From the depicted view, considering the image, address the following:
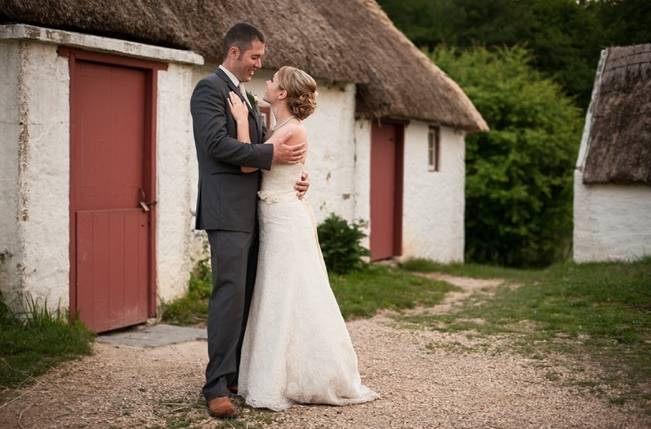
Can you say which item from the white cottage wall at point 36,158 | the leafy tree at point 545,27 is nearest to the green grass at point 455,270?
the leafy tree at point 545,27

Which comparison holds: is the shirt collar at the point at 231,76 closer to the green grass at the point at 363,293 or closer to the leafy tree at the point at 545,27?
the green grass at the point at 363,293

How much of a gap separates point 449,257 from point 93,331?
972cm

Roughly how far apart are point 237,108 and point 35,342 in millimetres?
2497

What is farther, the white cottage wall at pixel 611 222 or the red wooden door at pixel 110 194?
the white cottage wall at pixel 611 222

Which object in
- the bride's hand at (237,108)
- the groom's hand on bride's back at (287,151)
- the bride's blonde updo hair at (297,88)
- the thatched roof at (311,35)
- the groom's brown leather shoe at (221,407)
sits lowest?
the groom's brown leather shoe at (221,407)

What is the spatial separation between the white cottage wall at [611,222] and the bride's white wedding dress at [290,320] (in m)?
8.72

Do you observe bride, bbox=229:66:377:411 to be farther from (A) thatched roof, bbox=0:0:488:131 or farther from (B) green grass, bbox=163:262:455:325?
(B) green grass, bbox=163:262:455:325

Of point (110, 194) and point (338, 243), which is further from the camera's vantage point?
point (338, 243)

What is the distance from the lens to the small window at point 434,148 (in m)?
15.0

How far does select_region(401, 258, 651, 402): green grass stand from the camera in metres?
6.39

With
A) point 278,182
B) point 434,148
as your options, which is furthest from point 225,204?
point 434,148

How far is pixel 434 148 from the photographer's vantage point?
49.4ft

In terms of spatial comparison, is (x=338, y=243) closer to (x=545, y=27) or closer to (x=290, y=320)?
(x=290, y=320)

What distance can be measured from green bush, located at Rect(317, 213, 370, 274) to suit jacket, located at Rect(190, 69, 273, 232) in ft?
20.1
